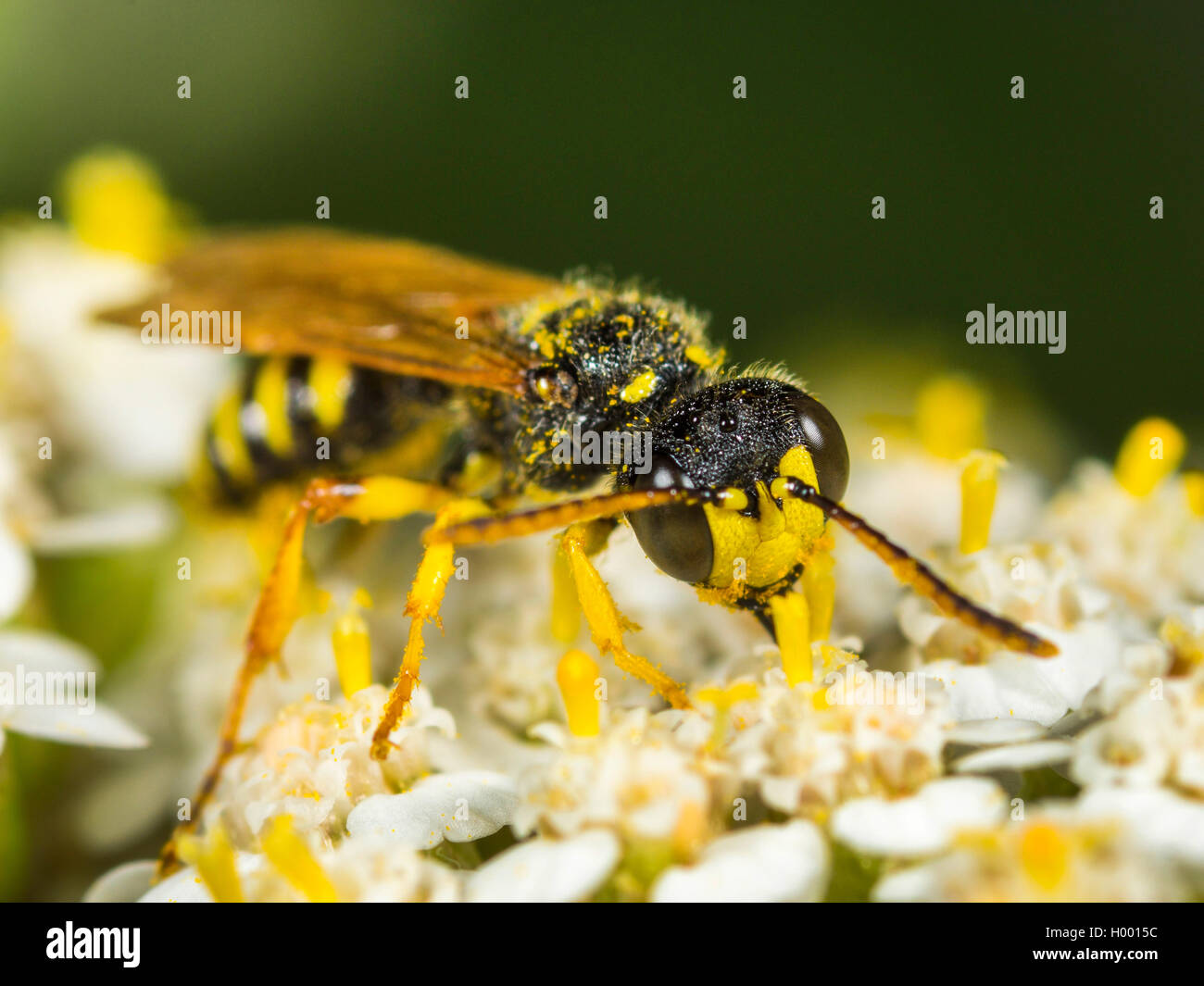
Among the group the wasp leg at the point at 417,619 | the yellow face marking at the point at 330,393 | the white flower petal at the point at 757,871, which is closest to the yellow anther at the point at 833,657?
the white flower petal at the point at 757,871

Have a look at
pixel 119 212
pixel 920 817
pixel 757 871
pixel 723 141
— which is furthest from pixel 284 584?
pixel 723 141

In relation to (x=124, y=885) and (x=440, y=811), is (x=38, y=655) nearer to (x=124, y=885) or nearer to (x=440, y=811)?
(x=124, y=885)

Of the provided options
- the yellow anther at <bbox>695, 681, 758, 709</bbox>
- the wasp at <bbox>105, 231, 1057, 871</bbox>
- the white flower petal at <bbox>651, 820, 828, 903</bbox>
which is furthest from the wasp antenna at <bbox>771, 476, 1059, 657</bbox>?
the white flower petal at <bbox>651, 820, 828, 903</bbox>

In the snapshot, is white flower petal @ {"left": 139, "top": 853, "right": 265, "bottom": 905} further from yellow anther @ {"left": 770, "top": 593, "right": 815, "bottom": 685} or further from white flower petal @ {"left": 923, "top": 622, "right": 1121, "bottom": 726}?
white flower petal @ {"left": 923, "top": 622, "right": 1121, "bottom": 726}

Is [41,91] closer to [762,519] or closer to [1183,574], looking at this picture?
[762,519]

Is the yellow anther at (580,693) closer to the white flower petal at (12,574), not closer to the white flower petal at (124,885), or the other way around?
the white flower petal at (124,885)
